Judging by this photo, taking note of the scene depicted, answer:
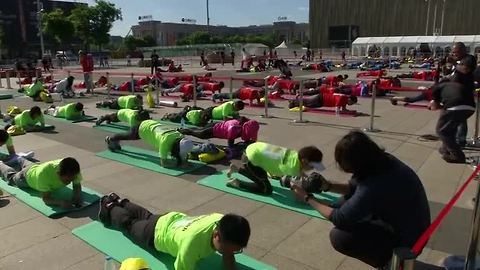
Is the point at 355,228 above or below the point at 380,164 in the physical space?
below

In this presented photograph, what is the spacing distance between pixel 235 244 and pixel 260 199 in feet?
8.17

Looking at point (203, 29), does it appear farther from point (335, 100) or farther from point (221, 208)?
point (221, 208)

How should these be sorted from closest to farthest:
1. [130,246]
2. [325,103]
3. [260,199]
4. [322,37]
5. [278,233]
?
[130,246] → [278,233] → [260,199] → [325,103] → [322,37]

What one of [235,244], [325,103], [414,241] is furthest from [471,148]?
[235,244]

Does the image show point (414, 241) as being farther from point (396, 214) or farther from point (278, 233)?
point (278, 233)

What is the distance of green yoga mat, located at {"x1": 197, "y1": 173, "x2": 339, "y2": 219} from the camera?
515 cm

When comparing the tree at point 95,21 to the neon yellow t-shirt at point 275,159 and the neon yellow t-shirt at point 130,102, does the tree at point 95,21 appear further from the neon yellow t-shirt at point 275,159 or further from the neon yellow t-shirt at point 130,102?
the neon yellow t-shirt at point 275,159

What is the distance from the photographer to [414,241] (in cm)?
301

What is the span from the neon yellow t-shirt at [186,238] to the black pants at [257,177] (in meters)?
1.86

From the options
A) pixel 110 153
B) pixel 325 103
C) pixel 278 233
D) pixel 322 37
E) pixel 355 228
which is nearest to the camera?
pixel 355 228

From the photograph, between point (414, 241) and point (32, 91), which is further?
point (32, 91)

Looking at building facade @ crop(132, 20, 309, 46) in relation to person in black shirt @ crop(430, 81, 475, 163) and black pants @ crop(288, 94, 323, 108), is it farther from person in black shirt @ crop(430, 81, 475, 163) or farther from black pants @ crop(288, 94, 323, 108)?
person in black shirt @ crop(430, 81, 475, 163)

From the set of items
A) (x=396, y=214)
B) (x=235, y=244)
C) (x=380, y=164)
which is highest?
(x=380, y=164)

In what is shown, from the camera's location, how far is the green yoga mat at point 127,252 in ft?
12.5
